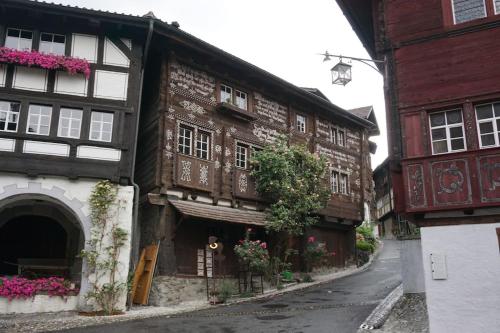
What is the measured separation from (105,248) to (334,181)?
12.8 metres

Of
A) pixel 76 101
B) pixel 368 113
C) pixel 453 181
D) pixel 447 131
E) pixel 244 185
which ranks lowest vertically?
pixel 453 181

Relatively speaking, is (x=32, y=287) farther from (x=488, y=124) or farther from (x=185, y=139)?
(x=488, y=124)

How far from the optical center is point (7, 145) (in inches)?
546

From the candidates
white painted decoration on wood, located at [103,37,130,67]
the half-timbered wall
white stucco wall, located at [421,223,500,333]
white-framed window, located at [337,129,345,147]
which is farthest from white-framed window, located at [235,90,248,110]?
white stucco wall, located at [421,223,500,333]

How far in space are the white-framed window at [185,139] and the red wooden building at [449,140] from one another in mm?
7506

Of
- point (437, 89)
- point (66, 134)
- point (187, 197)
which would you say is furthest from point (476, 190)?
point (66, 134)

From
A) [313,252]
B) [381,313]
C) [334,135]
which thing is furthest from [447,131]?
[334,135]

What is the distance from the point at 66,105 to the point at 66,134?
86cm

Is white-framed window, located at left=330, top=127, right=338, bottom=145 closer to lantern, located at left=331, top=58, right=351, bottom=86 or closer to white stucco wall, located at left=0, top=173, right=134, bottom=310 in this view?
lantern, located at left=331, top=58, right=351, bottom=86

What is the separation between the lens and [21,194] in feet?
45.1

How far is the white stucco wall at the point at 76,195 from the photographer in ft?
44.8

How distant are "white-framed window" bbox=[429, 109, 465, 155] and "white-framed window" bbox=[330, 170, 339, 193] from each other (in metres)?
12.1

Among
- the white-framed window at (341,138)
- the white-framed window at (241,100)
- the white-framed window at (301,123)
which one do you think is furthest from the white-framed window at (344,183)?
the white-framed window at (241,100)

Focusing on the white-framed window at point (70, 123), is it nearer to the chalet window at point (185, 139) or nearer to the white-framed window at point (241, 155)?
the chalet window at point (185, 139)
